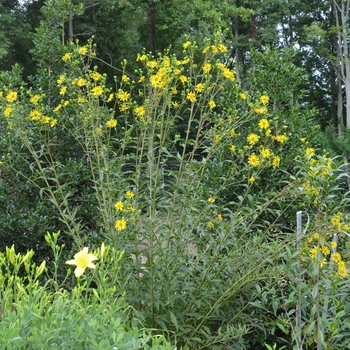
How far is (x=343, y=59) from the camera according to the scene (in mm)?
20219

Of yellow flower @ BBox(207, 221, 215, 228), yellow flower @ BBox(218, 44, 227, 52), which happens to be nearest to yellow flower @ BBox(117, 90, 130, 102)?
yellow flower @ BBox(218, 44, 227, 52)

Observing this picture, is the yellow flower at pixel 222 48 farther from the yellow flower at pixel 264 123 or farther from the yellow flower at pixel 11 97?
the yellow flower at pixel 11 97

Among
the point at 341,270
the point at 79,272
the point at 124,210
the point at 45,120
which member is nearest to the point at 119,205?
the point at 124,210

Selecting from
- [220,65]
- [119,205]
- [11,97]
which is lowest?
[119,205]

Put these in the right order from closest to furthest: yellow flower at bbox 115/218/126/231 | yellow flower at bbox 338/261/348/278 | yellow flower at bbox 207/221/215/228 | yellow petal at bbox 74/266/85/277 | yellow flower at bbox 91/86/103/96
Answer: yellow petal at bbox 74/266/85/277 < yellow flower at bbox 338/261/348/278 < yellow flower at bbox 115/218/126/231 < yellow flower at bbox 91/86/103/96 < yellow flower at bbox 207/221/215/228

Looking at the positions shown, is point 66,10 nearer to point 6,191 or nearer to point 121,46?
point 6,191

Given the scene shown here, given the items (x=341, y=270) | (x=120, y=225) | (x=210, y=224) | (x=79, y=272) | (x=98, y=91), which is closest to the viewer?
(x=79, y=272)

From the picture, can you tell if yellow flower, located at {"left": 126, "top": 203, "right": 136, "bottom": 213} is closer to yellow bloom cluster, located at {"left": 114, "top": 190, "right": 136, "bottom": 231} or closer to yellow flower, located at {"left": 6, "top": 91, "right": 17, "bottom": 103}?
yellow bloom cluster, located at {"left": 114, "top": 190, "right": 136, "bottom": 231}

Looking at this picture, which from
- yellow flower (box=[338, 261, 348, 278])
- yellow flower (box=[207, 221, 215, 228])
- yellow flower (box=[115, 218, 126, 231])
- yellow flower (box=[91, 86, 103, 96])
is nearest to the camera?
yellow flower (box=[338, 261, 348, 278])

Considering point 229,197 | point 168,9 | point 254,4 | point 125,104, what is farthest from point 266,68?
point 254,4

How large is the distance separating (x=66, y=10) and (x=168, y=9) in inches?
396

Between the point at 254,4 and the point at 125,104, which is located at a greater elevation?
the point at 254,4

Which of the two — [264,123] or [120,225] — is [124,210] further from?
[264,123]

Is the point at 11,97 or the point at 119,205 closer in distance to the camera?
the point at 119,205
